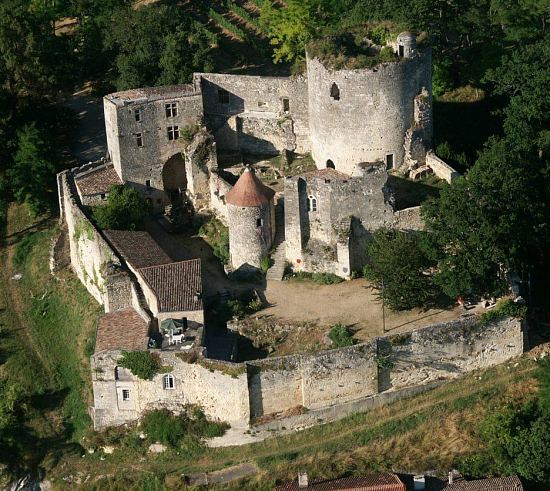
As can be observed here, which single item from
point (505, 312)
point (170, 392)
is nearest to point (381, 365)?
point (505, 312)

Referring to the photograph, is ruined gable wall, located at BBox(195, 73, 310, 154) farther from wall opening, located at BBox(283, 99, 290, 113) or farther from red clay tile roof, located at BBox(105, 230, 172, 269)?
red clay tile roof, located at BBox(105, 230, 172, 269)

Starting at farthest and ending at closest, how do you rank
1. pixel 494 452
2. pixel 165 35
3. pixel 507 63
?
1. pixel 165 35
2. pixel 507 63
3. pixel 494 452

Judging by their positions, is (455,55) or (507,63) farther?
(455,55)

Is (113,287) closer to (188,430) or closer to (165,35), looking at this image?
(188,430)

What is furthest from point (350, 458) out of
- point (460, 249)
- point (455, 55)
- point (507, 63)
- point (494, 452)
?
point (455, 55)

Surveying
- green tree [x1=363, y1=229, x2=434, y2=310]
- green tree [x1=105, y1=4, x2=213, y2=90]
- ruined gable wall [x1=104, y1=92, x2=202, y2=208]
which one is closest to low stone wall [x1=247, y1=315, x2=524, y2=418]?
green tree [x1=363, y1=229, x2=434, y2=310]

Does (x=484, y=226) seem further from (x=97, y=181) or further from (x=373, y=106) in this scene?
(x=97, y=181)
